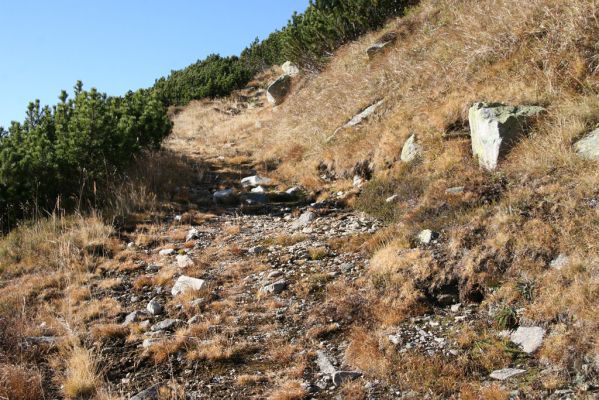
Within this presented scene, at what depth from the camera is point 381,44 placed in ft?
47.9

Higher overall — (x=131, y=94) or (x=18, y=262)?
(x=131, y=94)

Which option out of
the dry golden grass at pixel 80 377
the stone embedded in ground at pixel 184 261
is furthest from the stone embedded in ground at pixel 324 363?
the stone embedded in ground at pixel 184 261

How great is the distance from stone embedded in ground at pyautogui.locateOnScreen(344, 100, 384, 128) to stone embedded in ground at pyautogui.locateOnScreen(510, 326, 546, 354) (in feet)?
26.1

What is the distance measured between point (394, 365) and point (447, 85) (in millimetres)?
6883

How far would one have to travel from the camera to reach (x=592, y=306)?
12.5ft

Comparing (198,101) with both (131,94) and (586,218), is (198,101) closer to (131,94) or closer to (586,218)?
(131,94)

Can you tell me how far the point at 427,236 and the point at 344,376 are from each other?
241 centimetres

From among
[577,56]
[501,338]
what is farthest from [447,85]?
[501,338]

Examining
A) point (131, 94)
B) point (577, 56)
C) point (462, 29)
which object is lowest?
point (577, 56)

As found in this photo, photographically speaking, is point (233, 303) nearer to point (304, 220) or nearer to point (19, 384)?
point (19, 384)

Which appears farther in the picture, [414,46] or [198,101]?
[198,101]

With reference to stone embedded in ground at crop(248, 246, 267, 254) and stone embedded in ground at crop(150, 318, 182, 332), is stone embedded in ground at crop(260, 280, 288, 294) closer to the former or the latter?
stone embedded in ground at crop(150, 318, 182, 332)

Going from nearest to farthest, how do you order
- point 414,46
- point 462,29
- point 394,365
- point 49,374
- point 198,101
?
point 394,365 < point 49,374 < point 462,29 < point 414,46 < point 198,101

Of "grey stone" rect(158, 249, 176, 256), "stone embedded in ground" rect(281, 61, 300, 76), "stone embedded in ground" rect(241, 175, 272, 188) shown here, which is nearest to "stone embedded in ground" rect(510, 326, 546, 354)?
"grey stone" rect(158, 249, 176, 256)
